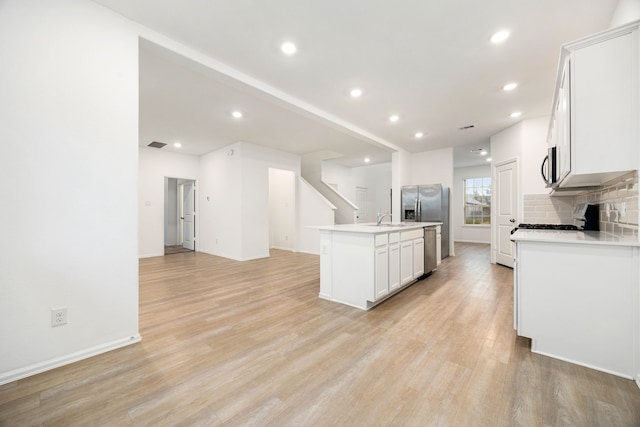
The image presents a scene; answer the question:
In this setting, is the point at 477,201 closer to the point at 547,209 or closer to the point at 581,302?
the point at 547,209

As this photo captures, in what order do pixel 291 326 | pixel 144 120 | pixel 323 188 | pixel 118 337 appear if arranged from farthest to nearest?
pixel 323 188, pixel 144 120, pixel 291 326, pixel 118 337

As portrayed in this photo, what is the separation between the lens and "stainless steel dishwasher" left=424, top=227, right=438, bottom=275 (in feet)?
14.2

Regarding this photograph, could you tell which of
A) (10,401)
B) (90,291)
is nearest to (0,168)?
(90,291)

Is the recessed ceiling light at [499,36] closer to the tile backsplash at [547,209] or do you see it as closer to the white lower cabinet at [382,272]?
the white lower cabinet at [382,272]

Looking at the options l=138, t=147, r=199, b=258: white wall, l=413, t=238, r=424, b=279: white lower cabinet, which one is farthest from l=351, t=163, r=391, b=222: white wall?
l=138, t=147, r=199, b=258: white wall

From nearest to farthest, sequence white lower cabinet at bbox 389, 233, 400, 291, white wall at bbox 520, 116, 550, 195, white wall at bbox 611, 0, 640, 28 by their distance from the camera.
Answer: white wall at bbox 611, 0, 640, 28 < white lower cabinet at bbox 389, 233, 400, 291 < white wall at bbox 520, 116, 550, 195

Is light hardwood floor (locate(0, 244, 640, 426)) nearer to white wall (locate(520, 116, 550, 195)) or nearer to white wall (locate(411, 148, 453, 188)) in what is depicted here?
white wall (locate(520, 116, 550, 195))

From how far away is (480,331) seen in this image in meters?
2.43

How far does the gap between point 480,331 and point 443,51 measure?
9.32 ft

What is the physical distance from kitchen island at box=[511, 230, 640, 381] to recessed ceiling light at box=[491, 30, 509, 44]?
1.89 metres

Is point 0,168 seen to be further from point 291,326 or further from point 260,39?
point 291,326

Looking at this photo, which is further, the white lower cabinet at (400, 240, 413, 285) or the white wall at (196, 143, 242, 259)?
the white wall at (196, 143, 242, 259)

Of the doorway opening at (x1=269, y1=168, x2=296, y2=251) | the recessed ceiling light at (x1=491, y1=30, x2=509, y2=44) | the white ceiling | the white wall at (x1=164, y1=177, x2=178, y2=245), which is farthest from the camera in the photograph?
the white wall at (x1=164, y1=177, x2=178, y2=245)

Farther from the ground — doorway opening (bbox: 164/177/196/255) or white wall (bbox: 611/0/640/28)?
white wall (bbox: 611/0/640/28)
